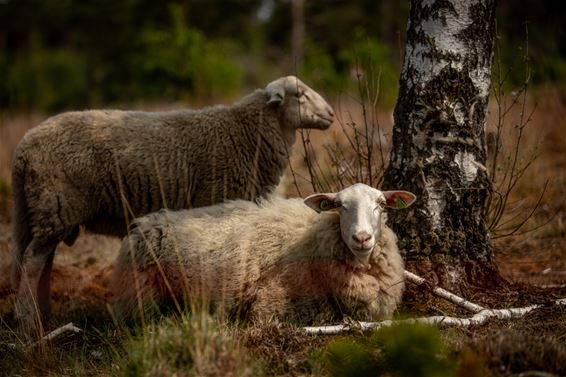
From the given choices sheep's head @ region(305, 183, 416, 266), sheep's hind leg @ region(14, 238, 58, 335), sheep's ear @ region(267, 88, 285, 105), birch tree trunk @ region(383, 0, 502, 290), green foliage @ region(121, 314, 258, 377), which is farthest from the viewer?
sheep's ear @ region(267, 88, 285, 105)

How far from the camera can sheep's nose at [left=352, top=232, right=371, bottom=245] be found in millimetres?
4250

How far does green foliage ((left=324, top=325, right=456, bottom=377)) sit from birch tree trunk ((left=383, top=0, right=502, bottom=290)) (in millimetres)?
1446

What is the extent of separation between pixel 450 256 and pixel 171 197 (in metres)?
2.33

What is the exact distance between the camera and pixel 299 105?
251 inches

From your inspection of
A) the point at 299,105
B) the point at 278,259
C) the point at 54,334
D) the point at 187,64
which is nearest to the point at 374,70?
the point at 299,105

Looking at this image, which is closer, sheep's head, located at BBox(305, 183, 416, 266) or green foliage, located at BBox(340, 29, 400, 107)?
sheep's head, located at BBox(305, 183, 416, 266)

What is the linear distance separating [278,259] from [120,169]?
5.85ft

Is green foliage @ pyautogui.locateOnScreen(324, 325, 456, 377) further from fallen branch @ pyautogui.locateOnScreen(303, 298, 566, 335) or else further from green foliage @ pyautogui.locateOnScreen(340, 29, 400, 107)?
green foliage @ pyautogui.locateOnScreen(340, 29, 400, 107)

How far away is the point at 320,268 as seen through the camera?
4688 millimetres

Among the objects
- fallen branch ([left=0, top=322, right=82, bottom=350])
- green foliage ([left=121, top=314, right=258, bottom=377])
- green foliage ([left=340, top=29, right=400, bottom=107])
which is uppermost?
green foliage ([left=340, top=29, right=400, bottom=107])

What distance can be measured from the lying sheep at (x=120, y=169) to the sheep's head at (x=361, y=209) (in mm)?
1534

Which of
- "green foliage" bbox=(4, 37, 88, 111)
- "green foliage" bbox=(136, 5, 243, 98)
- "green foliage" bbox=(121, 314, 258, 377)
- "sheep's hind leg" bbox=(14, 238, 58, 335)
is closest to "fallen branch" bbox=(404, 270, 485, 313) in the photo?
"green foliage" bbox=(121, 314, 258, 377)

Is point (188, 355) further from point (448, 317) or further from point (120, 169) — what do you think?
point (120, 169)

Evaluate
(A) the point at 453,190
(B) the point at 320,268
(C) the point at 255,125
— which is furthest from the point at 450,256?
(C) the point at 255,125
